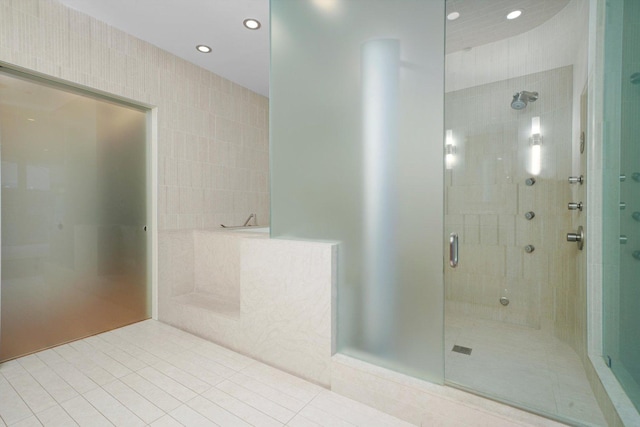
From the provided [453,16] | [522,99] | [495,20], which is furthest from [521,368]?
[495,20]

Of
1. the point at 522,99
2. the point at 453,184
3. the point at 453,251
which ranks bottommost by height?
the point at 453,251

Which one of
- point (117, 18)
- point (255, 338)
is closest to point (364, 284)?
point (255, 338)

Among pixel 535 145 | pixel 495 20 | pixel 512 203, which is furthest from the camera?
pixel 512 203

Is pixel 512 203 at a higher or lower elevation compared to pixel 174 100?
lower

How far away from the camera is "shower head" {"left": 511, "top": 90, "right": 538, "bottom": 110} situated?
2.04 metres

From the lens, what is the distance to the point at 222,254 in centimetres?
267

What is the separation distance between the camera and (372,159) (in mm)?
1458

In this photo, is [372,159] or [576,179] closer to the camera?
[372,159]

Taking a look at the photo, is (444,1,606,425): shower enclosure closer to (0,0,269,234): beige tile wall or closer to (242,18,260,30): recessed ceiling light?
(242,18,260,30): recessed ceiling light

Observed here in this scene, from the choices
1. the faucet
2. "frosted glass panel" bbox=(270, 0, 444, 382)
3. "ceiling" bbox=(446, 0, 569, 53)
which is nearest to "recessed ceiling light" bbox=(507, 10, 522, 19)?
"ceiling" bbox=(446, 0, 569, 53)

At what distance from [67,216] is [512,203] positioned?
11.5 ft

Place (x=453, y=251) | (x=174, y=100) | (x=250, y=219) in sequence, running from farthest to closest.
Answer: (x=250, y=219)
(x=174, y=100)
(x=453, y=251)

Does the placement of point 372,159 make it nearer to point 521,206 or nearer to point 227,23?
point 521,206

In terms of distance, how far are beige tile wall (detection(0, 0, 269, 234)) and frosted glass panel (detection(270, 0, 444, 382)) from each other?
4.96ft
